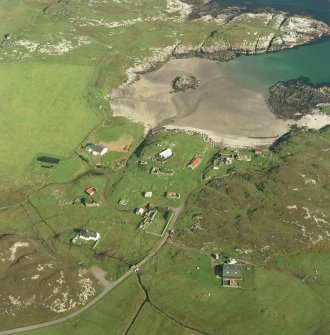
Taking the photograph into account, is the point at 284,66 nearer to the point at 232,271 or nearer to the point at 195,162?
the point at 195,162

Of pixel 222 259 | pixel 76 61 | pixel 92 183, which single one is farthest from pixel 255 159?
pixel 76 61

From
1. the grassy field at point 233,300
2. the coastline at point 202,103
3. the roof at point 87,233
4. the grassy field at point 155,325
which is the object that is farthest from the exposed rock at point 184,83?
the grassy field at point 155,325

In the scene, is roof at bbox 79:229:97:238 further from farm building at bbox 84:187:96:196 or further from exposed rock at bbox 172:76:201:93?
exposed rock at bbox 172:76:201:93

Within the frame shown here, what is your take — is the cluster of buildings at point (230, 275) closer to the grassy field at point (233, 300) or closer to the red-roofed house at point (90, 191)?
the grassy field at point (233, 300)

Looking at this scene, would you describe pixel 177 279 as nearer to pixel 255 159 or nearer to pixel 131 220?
pixel 131 220

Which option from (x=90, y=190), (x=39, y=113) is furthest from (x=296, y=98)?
(x=39, y=113)

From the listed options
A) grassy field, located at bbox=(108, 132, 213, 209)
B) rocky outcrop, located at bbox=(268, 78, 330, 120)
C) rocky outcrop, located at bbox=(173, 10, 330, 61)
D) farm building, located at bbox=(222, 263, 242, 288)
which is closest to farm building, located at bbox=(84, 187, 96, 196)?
grassy field, located at bbox=(108, 132, 213, 209)

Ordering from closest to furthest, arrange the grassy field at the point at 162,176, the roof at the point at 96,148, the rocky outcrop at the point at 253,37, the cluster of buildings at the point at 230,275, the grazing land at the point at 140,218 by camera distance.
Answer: the grazing land at the point at 140,218, the cluster of buildings at the point at 230,275, the grassy field at the point at 162,176, the roof at the point at 96,148, the rocky outcrop at the point at 253,37
